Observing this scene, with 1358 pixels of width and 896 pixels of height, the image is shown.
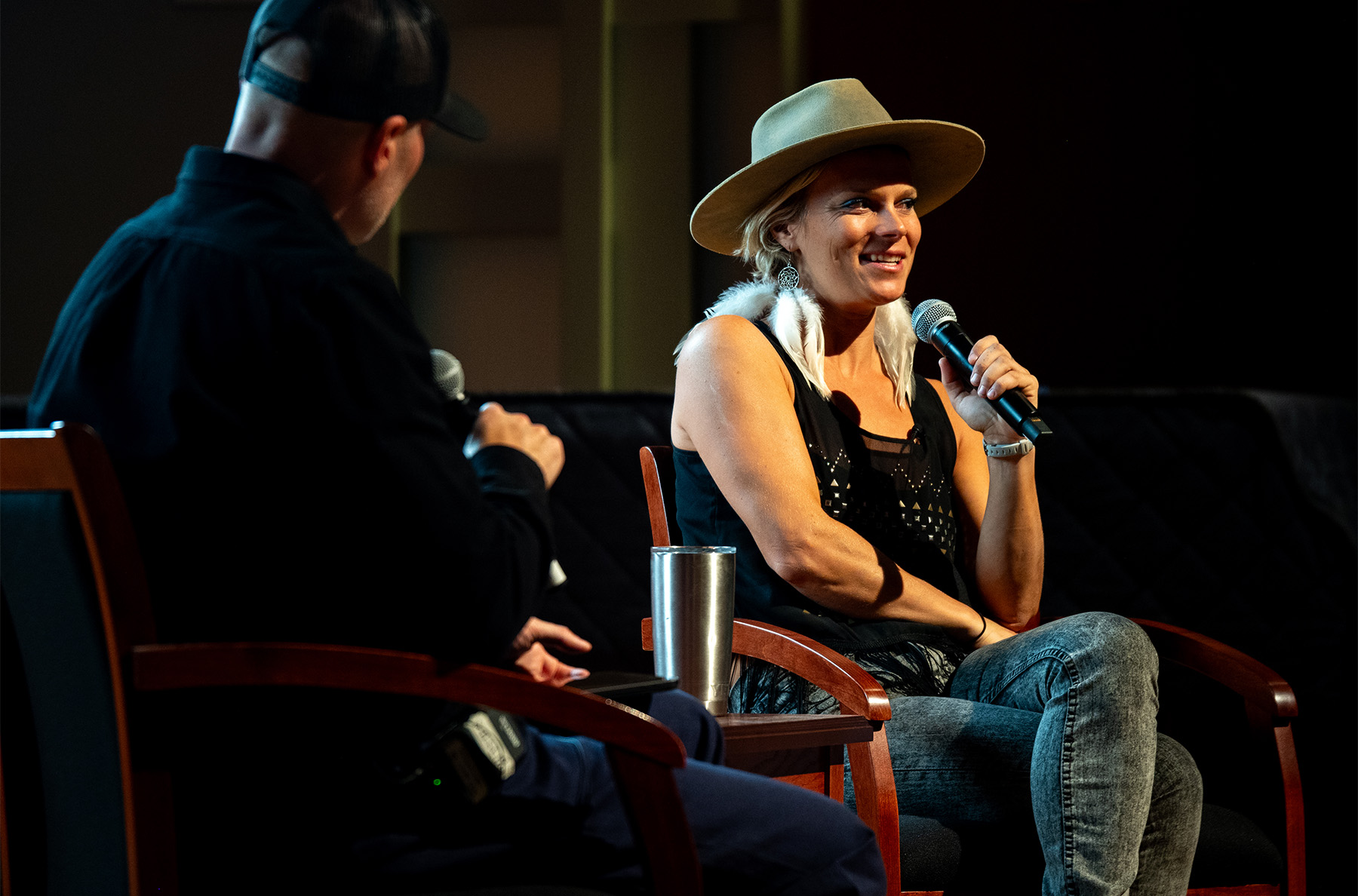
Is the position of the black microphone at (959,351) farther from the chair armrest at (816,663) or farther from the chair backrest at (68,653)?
the chair backrest at (68,653)

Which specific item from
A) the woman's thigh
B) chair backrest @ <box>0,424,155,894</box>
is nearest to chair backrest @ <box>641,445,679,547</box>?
the woman's thigh

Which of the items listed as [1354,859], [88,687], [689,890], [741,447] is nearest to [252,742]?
[88,687]

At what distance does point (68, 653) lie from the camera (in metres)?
0.86

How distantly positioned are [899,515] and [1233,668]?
0.50 meters

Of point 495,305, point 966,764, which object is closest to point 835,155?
point 966,764

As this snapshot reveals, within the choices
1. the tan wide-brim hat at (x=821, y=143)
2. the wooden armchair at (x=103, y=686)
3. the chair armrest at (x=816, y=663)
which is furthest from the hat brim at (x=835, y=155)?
the wooden armchair at (x=103, y=686)

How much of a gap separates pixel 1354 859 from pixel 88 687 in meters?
2.19

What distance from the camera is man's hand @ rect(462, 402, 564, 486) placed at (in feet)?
3.27

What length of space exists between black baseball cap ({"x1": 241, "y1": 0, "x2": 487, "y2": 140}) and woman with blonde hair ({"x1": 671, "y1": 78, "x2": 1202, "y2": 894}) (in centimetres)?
79

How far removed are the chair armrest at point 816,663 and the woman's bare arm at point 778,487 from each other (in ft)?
0.30

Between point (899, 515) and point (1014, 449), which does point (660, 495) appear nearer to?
point (899, 515)

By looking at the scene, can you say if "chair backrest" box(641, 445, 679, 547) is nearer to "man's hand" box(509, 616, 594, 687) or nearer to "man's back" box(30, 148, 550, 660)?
"man's hand" box(509, 616, 594, 687)

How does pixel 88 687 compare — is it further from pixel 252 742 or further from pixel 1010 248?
pixel 1010 248

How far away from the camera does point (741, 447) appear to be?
5.20 ft
